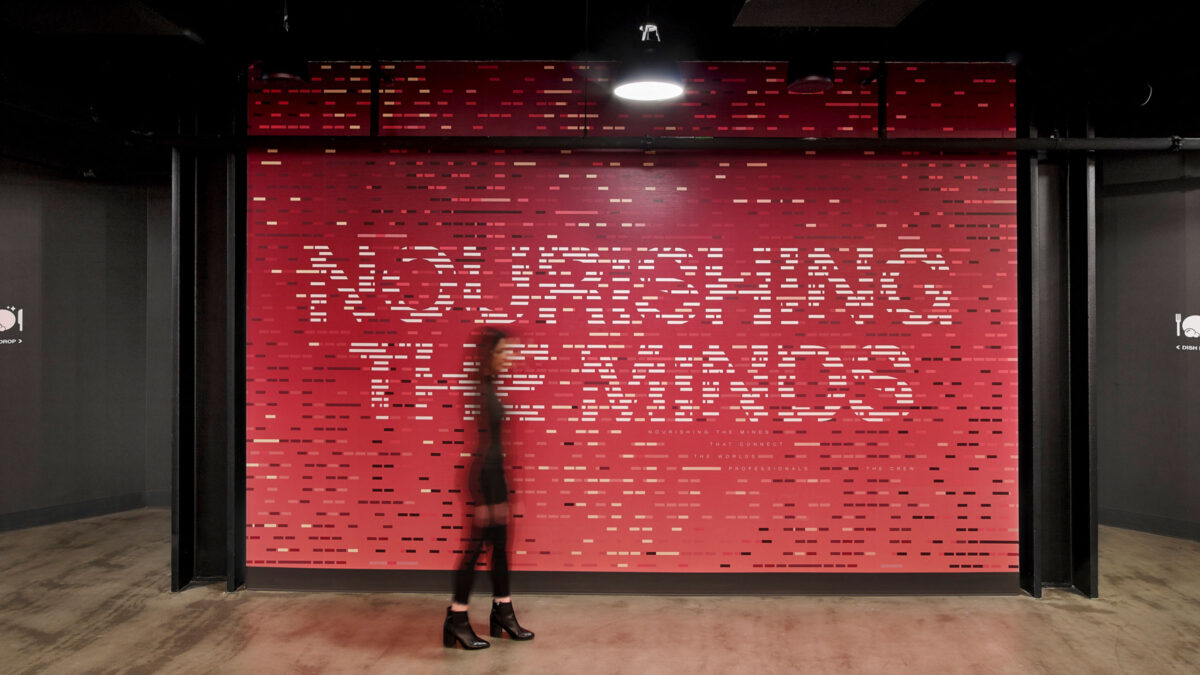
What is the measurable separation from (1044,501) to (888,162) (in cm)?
271

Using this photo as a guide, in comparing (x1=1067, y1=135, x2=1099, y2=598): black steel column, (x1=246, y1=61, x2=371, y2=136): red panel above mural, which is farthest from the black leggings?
(x1=1067, y1=135, x2=1099, y2=598): black steel column

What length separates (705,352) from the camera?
483 cm

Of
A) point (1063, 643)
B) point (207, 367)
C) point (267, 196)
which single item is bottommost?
point (1063, 643)

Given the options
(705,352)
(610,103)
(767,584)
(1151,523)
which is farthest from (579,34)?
(1151,523)

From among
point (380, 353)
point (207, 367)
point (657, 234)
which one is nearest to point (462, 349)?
point (380, 353)

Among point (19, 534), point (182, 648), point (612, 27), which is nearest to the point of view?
point (182, 648)

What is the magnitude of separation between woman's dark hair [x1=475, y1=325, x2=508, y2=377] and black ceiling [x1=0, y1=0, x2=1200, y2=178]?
2.18 metres

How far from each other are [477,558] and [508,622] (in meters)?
0.49

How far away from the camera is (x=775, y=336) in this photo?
15.8ft

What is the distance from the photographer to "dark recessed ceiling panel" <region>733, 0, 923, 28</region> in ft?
12.8

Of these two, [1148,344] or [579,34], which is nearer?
[579,34]

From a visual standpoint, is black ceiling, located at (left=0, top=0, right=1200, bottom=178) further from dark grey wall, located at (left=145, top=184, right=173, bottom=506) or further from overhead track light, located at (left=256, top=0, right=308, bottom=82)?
dark grey wall, located at (left=145, top=184, right=173, bottom=506)

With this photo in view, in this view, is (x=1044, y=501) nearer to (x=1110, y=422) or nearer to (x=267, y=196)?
(x=1110, y=422)

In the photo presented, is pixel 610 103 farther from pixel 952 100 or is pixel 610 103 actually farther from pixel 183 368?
pixel 183 368
